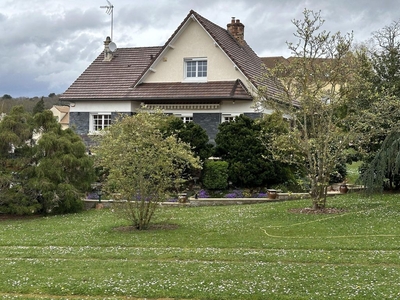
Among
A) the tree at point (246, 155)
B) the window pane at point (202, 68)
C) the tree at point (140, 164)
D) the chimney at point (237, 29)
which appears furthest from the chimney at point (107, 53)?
the tree at point (140, 164)

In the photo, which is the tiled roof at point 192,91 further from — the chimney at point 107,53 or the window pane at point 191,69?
the chimney at point 107,53

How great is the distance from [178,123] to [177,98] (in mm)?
3721

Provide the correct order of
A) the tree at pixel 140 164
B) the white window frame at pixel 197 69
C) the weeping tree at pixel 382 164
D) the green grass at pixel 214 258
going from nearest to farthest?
the green grass at pixel 214 258 < the tree at pixel 140 164 < the weeping tree at pixel 382 164 < the white window frame at pixel 197 69

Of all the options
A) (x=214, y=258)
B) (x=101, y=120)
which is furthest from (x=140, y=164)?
(x=101, y=120)

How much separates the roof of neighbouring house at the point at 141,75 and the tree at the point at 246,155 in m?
3.24

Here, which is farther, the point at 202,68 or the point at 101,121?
the point at 101,121

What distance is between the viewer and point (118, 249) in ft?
40.3

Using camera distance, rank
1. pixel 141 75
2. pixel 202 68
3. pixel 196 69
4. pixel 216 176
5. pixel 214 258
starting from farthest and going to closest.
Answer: pixel 141 75 → pixel 196 69 → pixel 202 68 → pixel 216 176 → pixel 214 258

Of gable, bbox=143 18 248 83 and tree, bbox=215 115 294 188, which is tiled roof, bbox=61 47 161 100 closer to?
gable, bbox=143 18 248 83

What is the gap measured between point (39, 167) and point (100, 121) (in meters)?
11.0

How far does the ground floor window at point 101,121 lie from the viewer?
30.8 meters

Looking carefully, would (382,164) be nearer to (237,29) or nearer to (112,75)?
(237,29)

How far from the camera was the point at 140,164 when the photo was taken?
1538cm

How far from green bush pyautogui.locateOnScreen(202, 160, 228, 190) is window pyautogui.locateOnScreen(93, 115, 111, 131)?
381 inches
